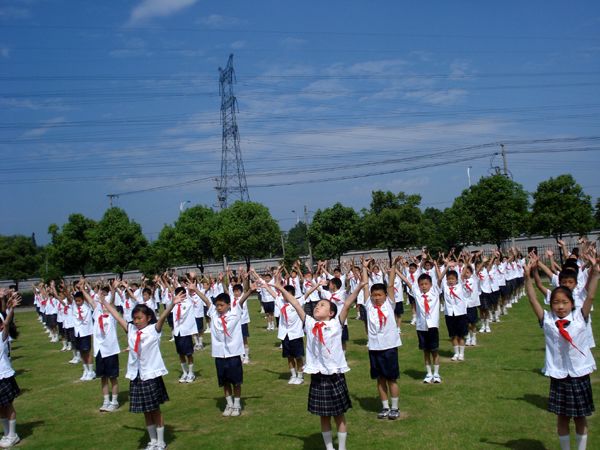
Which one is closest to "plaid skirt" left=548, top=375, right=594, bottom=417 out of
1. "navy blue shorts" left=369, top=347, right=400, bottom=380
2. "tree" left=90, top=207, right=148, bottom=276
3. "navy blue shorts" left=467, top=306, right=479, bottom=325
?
"navy blue shorts" left=369, top=347, right=400, bottom=380

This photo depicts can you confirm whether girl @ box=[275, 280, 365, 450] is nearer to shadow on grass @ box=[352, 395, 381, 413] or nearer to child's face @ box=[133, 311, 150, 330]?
shadow on grass @ box=[352, 395, 381, 413]

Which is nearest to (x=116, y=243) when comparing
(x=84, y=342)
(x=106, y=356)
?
(x=84, y=342)

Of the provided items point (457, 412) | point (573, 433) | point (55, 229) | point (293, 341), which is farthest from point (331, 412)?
point (55, 229)

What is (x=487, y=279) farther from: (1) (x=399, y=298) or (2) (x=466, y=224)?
(2) (x=466, y=224)

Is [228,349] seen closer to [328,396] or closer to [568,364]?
[328,396]

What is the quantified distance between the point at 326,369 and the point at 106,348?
5343 millimetres

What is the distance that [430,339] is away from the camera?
10359 millimetres

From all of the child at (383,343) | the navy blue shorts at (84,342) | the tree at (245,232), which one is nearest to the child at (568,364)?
the child at (383,343)

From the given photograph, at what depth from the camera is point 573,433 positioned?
293 inches

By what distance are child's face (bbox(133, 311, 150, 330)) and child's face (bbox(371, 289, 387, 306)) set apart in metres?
3.42

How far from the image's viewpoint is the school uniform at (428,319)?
10359 mm

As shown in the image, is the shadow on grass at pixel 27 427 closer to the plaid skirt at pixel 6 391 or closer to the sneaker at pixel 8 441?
the sneaker at pixel 8 441

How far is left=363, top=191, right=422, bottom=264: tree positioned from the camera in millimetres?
35688

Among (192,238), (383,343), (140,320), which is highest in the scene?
(192,238)
